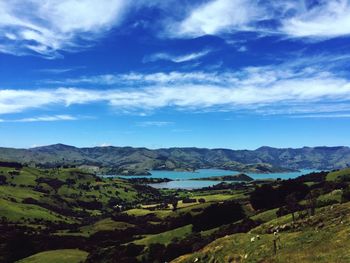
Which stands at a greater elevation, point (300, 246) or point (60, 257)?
point (300, 246)

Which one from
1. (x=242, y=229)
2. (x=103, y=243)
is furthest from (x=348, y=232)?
(x=103, y=243)

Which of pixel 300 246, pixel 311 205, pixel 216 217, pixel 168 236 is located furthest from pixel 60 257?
pixel 300 246

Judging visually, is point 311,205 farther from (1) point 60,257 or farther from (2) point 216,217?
(1) point 60,257

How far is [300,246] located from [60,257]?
111821 mm

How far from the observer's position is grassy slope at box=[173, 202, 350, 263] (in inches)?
1711

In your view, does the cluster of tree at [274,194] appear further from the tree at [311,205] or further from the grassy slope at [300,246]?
the grassy slope at [300,246]

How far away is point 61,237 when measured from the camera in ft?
624

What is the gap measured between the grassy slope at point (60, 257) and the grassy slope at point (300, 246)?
273ft

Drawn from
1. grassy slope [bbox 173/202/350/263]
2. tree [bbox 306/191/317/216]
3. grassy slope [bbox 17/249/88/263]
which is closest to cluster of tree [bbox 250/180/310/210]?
tree [bbox 306/191/317/216]

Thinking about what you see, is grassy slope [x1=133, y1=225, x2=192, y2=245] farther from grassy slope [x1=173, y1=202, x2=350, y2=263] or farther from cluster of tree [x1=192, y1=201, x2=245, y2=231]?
grassy slope [x1=173, y1=202, x2=350, y2=263]

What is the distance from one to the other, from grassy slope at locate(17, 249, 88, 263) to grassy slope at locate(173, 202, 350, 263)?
83.2m

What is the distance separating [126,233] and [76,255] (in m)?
50.9

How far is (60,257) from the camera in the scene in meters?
141

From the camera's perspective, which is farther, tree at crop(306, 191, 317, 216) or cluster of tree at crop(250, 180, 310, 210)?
cluster of tree at crop(250, 180, 310, 210)
